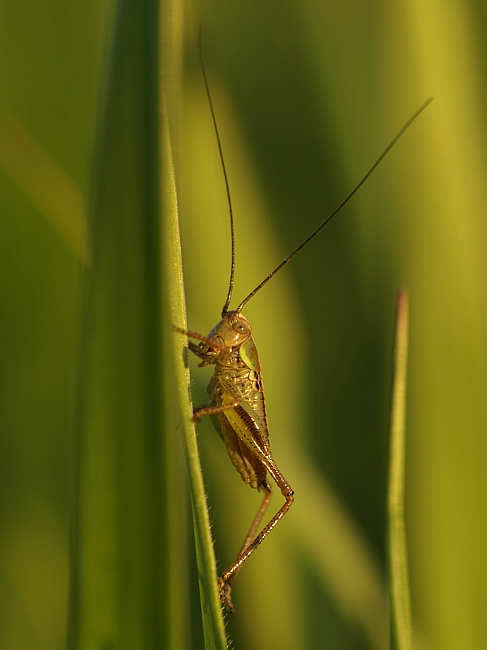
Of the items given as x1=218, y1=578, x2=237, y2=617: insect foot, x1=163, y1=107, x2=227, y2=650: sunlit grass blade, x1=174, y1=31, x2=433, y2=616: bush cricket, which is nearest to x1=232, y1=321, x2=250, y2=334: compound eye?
x1=174, y1=31, x2=433, y2=616: bush cricket

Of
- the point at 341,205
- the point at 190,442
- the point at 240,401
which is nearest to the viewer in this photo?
the point at 190,442

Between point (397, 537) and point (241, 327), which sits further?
point (241, 327)

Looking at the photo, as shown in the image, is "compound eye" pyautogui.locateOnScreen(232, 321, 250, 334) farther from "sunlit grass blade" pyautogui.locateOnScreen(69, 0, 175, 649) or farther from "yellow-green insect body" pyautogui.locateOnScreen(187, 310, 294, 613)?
"sunlit grass blade" pyautogui.locateOnScreen(69, 0, 175, 649)

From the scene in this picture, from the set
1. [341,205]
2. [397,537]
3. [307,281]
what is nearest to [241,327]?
[307,281]

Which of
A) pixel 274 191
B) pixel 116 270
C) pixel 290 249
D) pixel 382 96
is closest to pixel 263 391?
pixel 290 249

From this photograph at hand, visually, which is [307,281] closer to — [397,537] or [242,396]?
[242,396]

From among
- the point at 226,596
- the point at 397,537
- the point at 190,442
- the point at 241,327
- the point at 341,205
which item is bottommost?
the point at 226,596

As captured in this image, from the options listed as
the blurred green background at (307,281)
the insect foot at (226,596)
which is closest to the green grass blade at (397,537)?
the blurred green background at (307,281)

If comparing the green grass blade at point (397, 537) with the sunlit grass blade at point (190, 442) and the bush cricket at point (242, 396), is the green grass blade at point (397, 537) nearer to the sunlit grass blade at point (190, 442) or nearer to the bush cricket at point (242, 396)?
the sunlit grass blade at point (190, 442)
